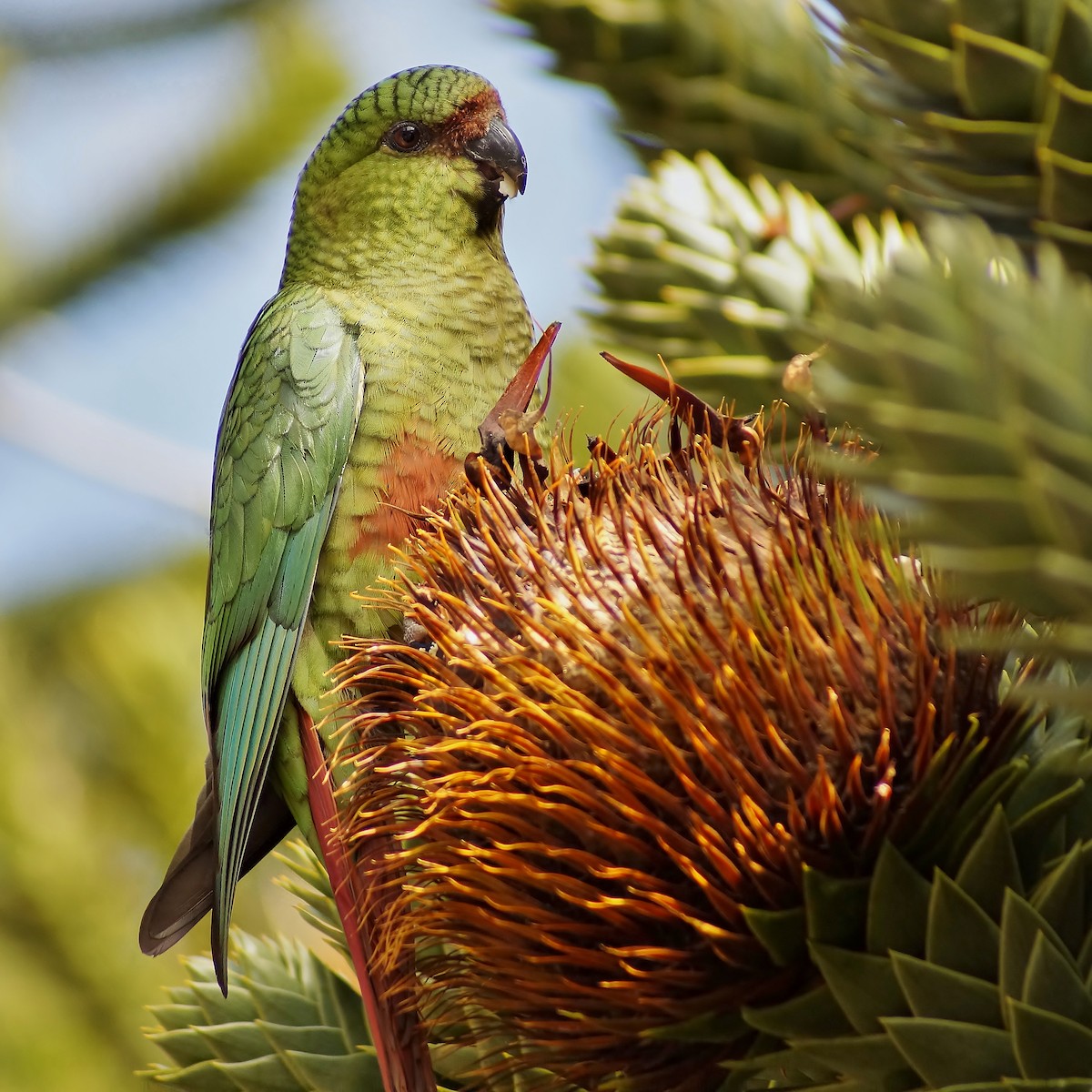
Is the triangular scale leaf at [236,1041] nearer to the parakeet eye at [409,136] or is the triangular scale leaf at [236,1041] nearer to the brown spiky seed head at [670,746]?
the brown spiky seed head at [670,746]

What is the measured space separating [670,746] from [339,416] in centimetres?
151

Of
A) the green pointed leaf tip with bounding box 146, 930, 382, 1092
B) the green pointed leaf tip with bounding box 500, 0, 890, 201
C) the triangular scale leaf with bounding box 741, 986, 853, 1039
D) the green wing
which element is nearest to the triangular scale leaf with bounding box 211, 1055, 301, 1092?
the green pointed leaf tip with bounding box 146, 930, 382, 1092

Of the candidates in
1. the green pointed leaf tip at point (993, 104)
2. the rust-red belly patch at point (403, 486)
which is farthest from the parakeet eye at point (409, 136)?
the green pointed leaf tip at point (993, 104)

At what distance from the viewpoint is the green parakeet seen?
2461 mm

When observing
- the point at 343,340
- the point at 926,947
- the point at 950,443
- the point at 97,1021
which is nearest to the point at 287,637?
the point at 343,340

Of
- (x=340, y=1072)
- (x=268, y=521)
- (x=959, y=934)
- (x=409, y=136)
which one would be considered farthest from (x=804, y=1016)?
(x=409, y=136)

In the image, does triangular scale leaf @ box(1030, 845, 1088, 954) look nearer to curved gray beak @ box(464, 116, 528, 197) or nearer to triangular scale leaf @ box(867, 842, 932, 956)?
triangular scale leaf @ box(867, 842, 932, 956)

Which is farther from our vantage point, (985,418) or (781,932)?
(781,932)

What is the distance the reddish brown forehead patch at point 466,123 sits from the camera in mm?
2953

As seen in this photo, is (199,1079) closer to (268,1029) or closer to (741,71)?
(268,1029)

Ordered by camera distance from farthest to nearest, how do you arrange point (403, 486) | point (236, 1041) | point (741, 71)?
point (403, 486)
point (741, 71)
point (236, 1041)

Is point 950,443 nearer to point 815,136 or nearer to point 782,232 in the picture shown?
point 782,232

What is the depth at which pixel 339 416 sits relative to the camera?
2627 millimetres

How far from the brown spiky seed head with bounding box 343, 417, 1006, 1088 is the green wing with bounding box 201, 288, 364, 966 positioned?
986mm
